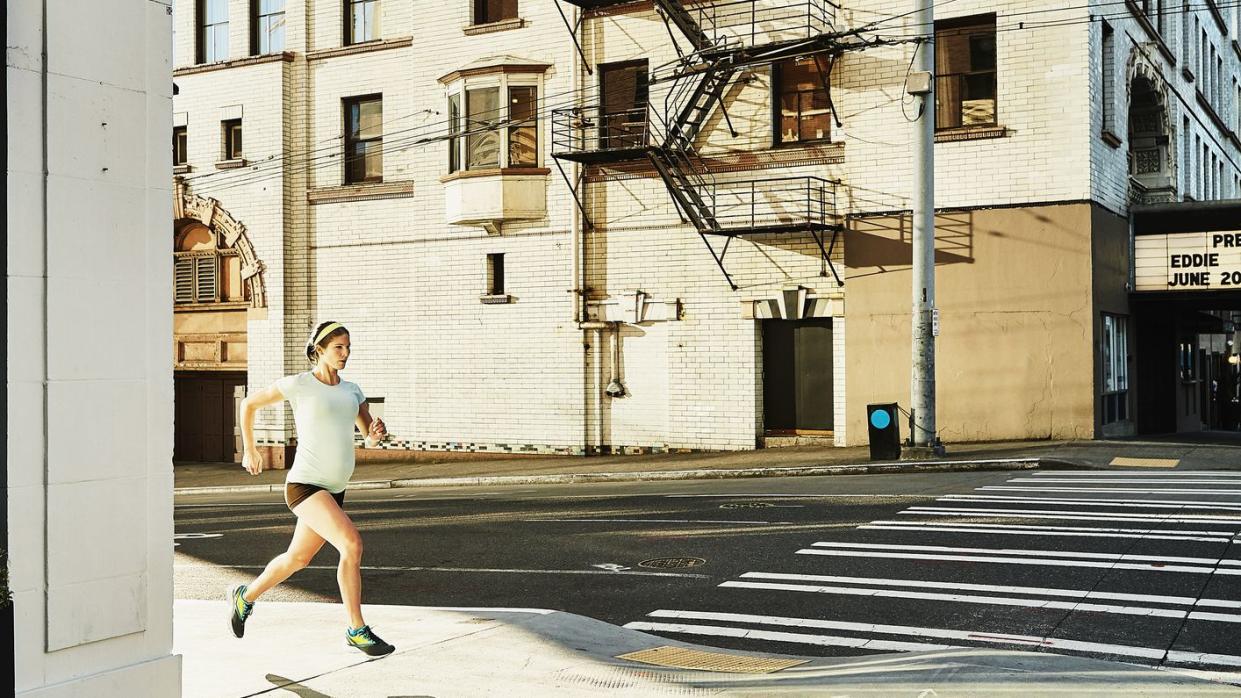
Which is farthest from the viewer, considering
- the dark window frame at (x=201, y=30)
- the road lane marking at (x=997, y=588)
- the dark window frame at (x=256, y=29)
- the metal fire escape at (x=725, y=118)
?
the dark window frame at (x=201, y=30)

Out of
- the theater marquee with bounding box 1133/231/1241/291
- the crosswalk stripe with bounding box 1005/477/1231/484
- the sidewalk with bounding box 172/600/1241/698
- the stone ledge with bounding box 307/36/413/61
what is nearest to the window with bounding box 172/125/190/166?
the stone ledge with bounding box 307/36/413/61

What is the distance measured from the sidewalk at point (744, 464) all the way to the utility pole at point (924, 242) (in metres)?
0.93

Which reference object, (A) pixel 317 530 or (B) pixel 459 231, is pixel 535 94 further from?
(A) pixel 317 530

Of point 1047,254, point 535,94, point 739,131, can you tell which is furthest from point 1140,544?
point 535,94

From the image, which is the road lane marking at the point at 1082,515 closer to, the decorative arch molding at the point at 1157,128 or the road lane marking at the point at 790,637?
the road lane marking at the point at 790,637

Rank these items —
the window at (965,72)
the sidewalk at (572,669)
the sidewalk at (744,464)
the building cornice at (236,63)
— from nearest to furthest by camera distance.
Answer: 1. the sidewalk at (572,669)
2. the sidewalk at (744,464)
3. the window at (965,72)
4. the building cornice at (236,63)

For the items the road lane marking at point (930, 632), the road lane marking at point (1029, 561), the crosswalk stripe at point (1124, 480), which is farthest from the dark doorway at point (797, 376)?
the road lane marking at point (930, 632)

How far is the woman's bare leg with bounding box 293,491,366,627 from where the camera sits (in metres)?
6.82

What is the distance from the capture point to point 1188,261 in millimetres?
23141

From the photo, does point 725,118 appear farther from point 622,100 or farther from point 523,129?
point 523,129

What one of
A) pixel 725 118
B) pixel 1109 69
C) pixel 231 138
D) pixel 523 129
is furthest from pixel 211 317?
pixel 1109 69

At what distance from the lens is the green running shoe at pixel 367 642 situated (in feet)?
22.7

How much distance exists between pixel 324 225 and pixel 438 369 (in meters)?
4.63

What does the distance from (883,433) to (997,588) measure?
10.9m
